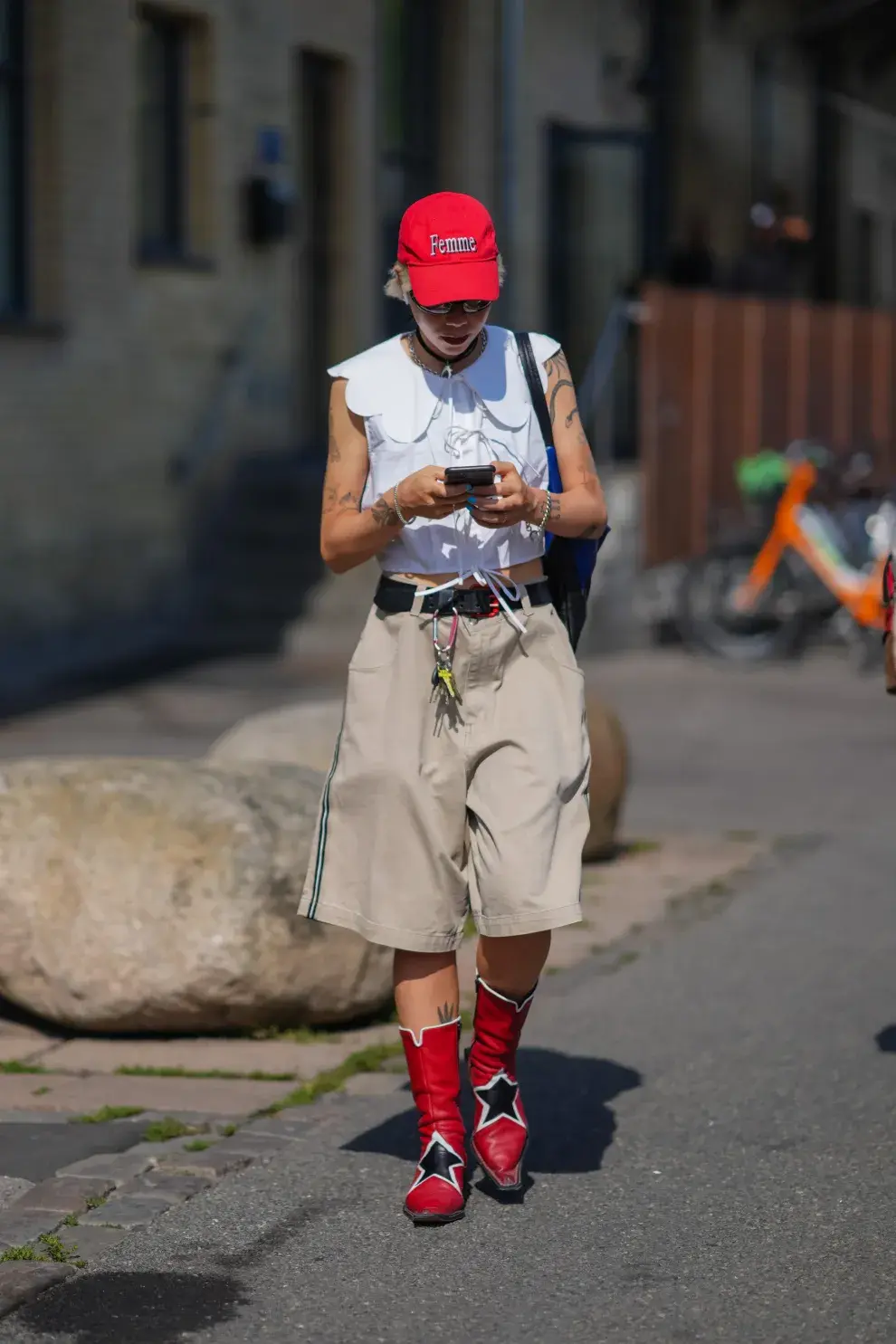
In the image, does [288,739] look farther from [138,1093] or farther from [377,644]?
[377,644]

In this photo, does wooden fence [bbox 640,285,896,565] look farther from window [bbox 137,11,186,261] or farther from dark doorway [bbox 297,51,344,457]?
window [bbox 137,11,186,261]

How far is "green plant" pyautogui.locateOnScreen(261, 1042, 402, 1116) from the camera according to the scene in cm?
546

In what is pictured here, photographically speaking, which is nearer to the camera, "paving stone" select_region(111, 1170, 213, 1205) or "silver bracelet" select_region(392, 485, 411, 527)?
"silver bracelet" select_region(392, 485, 411, 527)

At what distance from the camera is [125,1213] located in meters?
4.58

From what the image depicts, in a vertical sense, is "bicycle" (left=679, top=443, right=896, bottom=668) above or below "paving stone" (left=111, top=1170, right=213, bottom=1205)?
above

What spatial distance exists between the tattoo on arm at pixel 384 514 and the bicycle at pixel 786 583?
10.8 metres

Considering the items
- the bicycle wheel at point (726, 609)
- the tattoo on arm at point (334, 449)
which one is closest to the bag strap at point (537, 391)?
the tattoo on arm at point (334, 449)

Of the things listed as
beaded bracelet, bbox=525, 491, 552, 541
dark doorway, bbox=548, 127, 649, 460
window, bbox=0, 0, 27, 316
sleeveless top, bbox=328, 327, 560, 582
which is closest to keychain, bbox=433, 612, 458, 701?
sleeveless top, bbox=328, 327, 560, 582

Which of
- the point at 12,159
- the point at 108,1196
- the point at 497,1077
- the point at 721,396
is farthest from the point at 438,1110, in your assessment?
the point at 721,396

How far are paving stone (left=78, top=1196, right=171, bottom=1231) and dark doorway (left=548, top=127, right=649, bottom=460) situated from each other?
616 inches

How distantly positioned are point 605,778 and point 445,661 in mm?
3942

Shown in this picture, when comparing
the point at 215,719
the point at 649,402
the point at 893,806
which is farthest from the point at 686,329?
the point at 893,806

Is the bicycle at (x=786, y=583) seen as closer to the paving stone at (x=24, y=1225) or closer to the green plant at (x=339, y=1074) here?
the green plant at (x=339, y=1074)

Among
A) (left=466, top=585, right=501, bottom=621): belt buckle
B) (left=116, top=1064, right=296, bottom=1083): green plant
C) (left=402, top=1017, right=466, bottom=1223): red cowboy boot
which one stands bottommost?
(left=116, top=1064, right=296, bottom=1083): green plant
